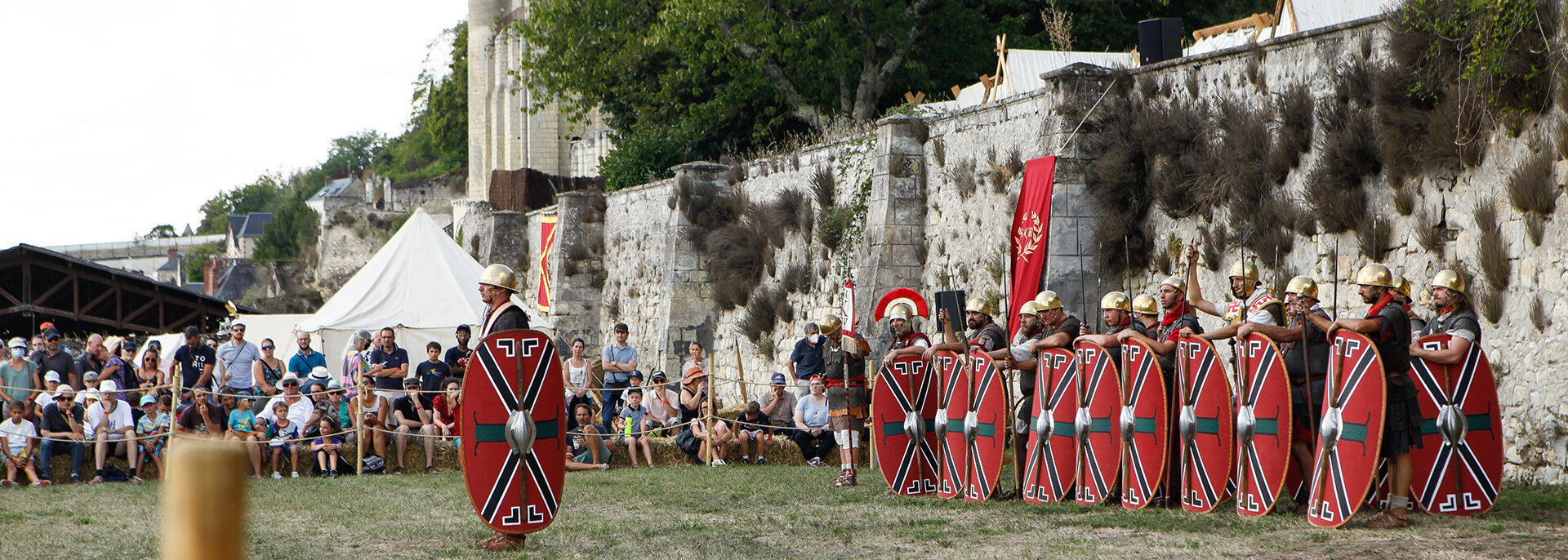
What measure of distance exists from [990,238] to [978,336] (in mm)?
4537

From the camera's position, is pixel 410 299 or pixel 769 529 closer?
pixel 769 529

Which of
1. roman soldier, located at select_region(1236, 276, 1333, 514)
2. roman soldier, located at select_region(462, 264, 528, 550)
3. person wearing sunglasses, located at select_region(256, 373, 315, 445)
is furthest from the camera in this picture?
person wearing sunglasses, located at select_region(256, 373, 315, 445)

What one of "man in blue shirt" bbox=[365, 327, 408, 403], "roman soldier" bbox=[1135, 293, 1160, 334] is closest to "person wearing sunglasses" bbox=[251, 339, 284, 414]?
"man in blue shirt" bbox=[365, 327, 408, 403]

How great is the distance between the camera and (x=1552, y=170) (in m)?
8.05

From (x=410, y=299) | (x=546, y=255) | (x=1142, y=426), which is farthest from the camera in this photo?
(x=546, y=255)

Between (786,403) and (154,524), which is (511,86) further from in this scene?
(154,524)

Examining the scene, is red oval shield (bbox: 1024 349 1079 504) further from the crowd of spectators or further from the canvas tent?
the canvas tent

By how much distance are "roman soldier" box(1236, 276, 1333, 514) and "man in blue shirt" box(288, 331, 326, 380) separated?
9.93 meters

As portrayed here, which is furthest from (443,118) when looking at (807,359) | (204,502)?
(204,502)

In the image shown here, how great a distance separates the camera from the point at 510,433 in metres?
6.63

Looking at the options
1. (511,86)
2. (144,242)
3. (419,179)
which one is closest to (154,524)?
(511,86)

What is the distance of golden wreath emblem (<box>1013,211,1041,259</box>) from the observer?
12.0 m

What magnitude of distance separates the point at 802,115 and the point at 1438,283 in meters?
16.3

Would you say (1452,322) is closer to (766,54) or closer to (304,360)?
(304,360)
